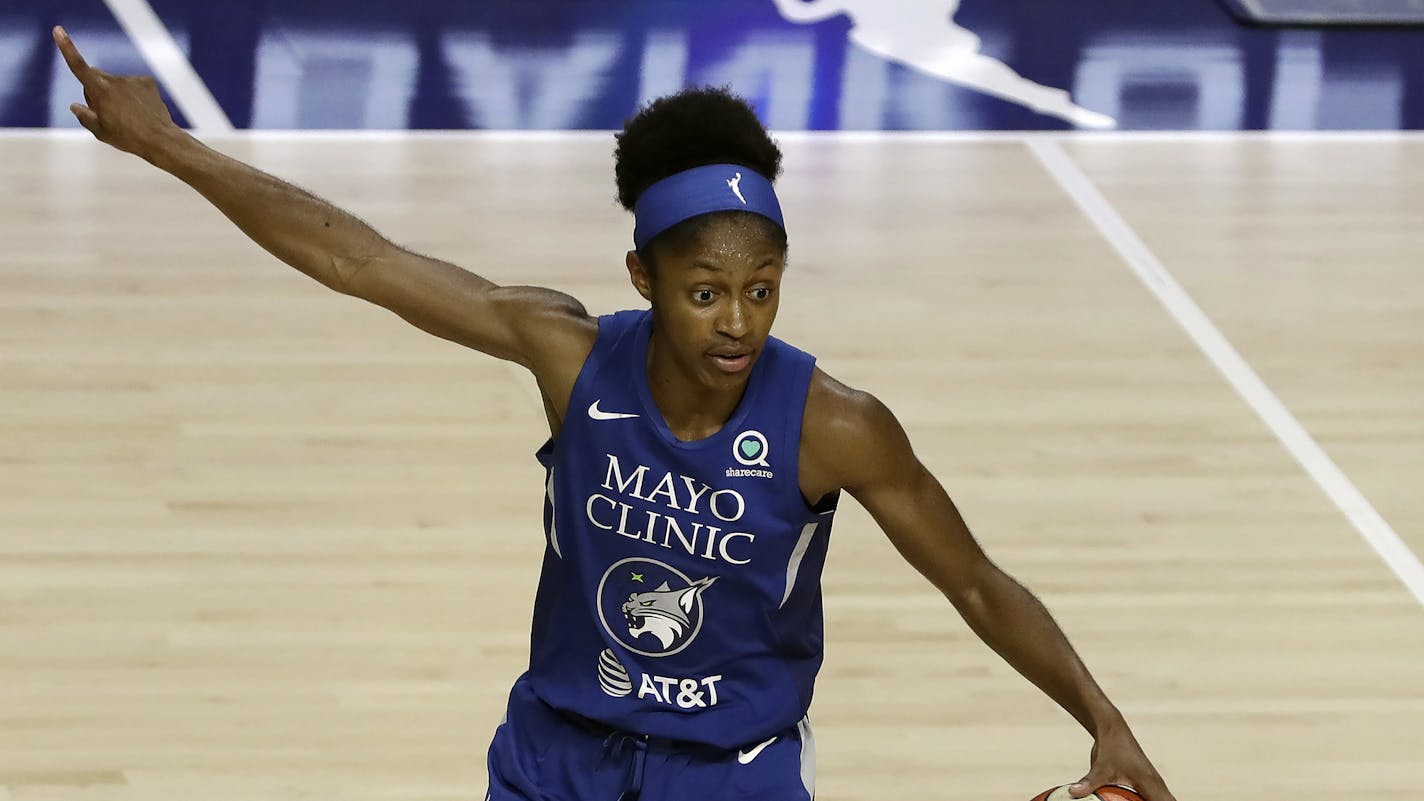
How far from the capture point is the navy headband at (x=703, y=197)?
2.78m

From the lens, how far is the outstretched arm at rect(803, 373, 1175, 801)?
293 cm

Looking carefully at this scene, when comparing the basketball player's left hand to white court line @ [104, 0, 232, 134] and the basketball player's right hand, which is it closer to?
the basketball player's right hand

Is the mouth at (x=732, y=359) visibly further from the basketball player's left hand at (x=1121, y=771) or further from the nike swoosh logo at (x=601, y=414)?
the basketball player's left hand at (x=1121, y=771)

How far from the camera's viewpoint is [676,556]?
9.62ft

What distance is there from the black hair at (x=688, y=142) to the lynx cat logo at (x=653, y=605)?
0.41m

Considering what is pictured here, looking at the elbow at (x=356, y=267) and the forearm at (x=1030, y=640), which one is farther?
the elbow at (x=356, y=267)

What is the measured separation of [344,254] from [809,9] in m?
6.55

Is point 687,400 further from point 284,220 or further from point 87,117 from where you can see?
point 87,117

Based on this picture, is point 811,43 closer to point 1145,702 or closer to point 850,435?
point 1145,702

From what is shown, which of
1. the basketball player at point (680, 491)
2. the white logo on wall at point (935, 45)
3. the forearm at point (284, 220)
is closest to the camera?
the basketball player at point (680, 491)

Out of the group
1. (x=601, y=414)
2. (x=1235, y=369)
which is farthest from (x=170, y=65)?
(x=601, y=414)

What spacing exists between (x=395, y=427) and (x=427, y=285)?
285 centimetres

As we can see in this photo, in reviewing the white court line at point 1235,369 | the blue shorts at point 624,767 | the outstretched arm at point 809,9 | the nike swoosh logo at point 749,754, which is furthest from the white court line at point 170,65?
the nike swoosh logo at point 749,754

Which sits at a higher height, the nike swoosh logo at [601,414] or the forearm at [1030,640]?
the nike swoosh logo at [601,414]
